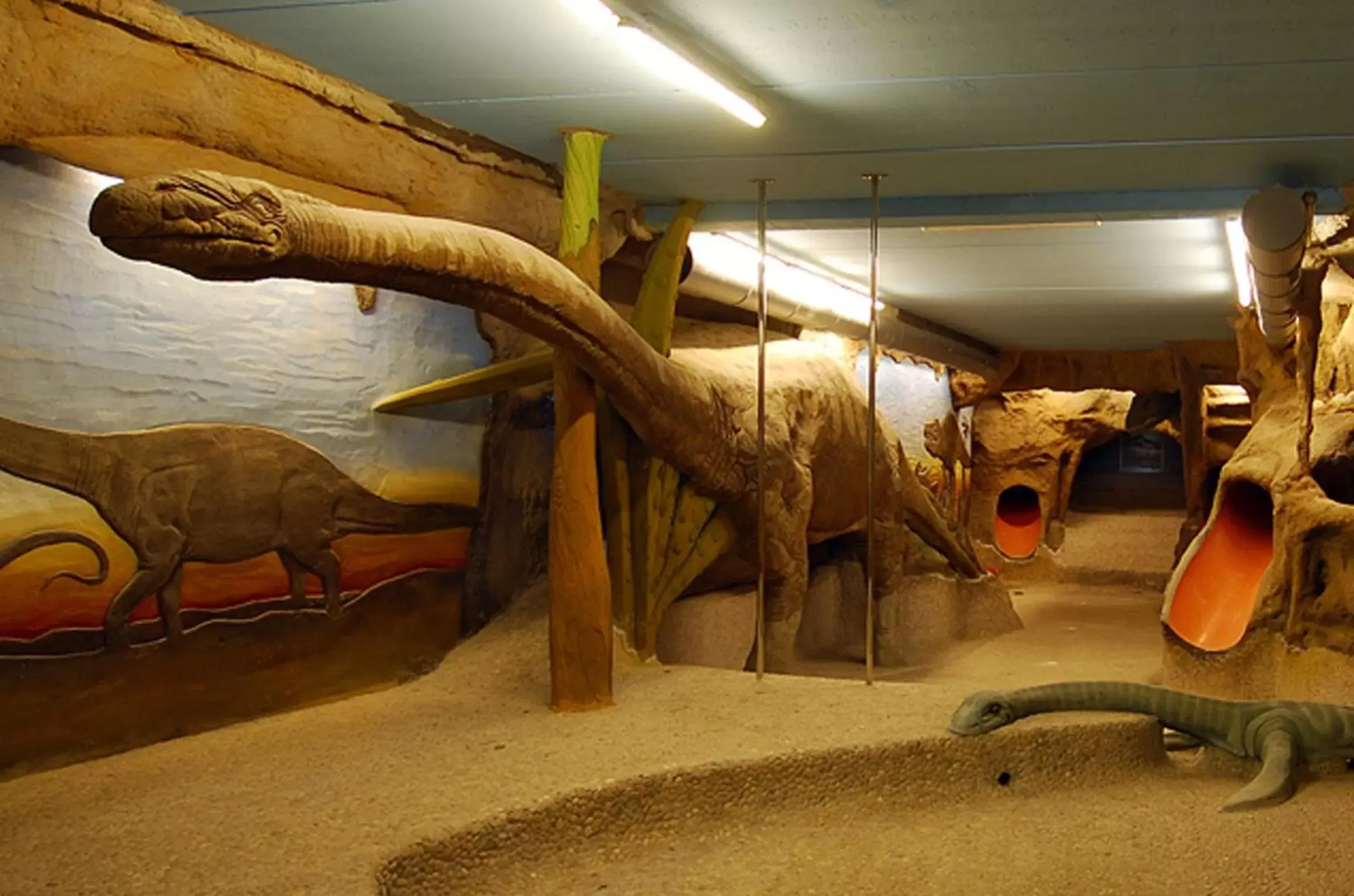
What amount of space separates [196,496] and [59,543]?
0.59 meters

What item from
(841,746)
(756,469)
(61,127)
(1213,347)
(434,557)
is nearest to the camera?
(61,127)

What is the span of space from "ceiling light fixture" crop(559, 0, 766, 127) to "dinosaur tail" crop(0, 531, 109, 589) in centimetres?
236

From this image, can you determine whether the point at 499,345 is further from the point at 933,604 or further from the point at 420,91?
the point at 933,604

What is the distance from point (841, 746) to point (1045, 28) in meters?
2.62

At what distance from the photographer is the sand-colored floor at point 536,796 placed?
3367 mm

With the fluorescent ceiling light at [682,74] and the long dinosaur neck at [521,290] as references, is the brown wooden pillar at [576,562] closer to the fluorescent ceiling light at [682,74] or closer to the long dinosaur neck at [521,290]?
the long dinosaur neck at [521,290]

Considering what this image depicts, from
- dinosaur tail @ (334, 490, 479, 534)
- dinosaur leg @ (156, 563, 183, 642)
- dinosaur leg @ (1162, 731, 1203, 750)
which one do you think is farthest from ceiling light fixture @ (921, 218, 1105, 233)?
dinosaur leg @ (156, 563, 183, 642)

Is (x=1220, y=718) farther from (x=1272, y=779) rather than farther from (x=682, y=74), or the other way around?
(x=682, y=74)

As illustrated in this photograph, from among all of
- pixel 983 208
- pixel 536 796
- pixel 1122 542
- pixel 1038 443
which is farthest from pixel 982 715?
pixel 1122 542

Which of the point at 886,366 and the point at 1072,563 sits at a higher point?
the point at 886,366

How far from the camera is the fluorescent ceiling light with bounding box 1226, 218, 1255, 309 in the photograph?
6.61m

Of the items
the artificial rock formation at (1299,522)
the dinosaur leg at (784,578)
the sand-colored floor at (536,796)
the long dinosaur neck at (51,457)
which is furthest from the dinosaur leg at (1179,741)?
the long dinosaur neck at (51,457)

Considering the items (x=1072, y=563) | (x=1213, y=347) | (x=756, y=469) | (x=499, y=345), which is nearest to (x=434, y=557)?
(x=499, y=345)

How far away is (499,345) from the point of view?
6215 millimetres
